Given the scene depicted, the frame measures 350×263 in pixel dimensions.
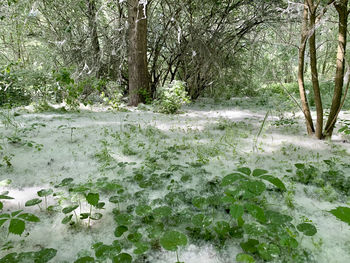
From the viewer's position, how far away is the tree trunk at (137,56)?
5637mm

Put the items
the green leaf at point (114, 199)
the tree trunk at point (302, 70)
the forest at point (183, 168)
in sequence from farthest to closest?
the tree trunk at point (302, 70) < the green leaf at point (114, 199) < the forest at point (183, 168)

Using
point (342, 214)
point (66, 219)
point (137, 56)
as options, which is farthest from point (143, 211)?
point (137, 56)

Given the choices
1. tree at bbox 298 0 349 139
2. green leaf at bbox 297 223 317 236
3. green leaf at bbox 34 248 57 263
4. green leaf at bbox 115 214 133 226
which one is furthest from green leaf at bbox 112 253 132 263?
tree at bbox 298 0 349 139

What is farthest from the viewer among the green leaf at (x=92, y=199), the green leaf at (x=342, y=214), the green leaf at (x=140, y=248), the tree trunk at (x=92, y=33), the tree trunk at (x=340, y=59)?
the tree trunk at (x=92, y=33)

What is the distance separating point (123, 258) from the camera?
1.39 metres

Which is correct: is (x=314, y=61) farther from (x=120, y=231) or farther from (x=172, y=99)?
(x=120, y=231)

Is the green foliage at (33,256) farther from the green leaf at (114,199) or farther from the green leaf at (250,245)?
the green leaf at (250,245)

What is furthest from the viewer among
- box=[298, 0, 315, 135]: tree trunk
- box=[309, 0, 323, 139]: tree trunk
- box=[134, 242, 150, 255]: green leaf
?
box=[298, 0, 315, 135]: tree trunk

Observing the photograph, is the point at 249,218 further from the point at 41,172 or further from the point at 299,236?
the point at 41,172

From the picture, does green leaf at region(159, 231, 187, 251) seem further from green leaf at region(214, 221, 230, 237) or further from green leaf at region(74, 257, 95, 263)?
green leaf at region(74, 257, 95, 263)

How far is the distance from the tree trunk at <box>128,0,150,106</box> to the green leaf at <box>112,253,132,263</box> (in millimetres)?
4974

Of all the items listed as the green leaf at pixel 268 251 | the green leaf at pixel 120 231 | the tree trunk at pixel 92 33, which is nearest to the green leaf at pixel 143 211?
the green leaf at pixel 120 231

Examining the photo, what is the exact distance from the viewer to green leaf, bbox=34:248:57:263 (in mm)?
1377

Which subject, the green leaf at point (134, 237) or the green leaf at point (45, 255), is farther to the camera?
the green leaf at point (134, 237)
